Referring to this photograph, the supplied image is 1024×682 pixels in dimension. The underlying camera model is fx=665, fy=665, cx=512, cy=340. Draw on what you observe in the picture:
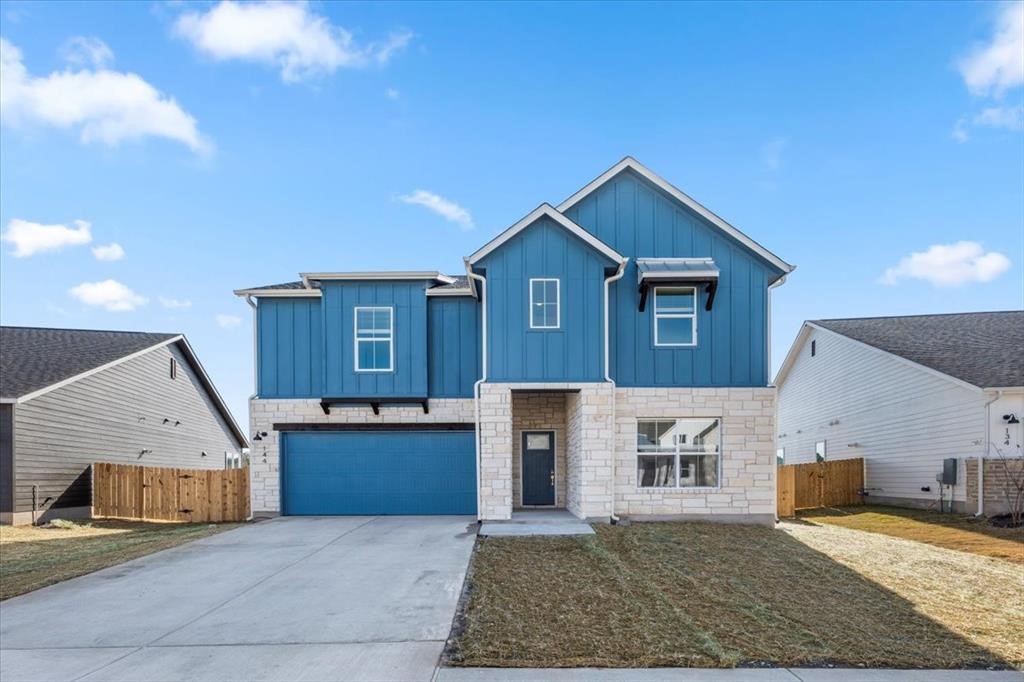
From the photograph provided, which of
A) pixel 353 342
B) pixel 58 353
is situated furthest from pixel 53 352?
pixel 353 342

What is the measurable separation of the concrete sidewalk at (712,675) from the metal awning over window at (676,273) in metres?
9.41

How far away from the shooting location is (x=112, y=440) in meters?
20.4

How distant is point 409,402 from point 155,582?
7379 mm

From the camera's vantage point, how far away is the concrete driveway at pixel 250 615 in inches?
239

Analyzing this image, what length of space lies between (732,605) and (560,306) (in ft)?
24.9

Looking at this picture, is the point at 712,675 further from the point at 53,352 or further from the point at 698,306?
the point at 53,352

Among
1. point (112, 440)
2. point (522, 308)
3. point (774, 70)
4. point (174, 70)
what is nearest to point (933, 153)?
point (774, 70)

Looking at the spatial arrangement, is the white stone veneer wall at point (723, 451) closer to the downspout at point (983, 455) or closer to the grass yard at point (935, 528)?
the grass yard at point (935, 528)

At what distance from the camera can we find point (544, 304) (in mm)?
14297

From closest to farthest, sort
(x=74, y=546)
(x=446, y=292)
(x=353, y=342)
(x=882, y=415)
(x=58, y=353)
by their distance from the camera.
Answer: (x=74, y=546) → (x=353, y=342) → (x=446, y=292) → (x=58, y=353) → (x=882, y=415)

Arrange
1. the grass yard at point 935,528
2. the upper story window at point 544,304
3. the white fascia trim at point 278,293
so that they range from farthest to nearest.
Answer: the white fascia trim at point 278,293 < the upper story window at point 544,304 < the grass yard at point 935,528

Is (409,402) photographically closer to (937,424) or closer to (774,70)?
(774,70)

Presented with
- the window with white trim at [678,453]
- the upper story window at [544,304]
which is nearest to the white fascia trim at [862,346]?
the window with white trim at [678,453]

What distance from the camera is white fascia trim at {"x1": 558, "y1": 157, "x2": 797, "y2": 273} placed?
1506 cm
